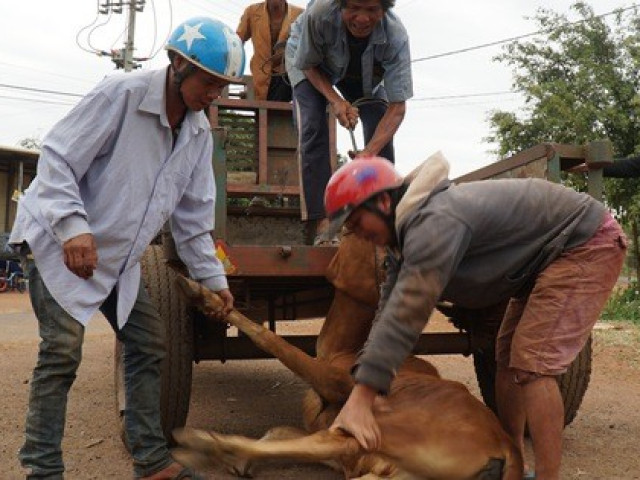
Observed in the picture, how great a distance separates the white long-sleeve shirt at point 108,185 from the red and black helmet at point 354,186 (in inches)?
32.1

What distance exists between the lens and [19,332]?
37.5 ft

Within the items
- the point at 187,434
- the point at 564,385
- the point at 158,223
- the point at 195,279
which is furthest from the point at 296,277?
the point at 564,385

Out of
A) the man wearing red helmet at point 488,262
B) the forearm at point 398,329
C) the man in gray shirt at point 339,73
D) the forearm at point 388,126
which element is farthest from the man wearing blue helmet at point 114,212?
the forearm at point 388,126

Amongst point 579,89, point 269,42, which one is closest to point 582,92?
point 579,89

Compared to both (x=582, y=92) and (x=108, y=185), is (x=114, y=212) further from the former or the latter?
(x=582, y=92)

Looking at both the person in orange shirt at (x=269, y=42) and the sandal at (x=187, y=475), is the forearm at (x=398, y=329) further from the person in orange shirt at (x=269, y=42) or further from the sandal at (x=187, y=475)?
the person in orange shirt at (x=269, y=42)

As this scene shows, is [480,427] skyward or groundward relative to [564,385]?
skyward

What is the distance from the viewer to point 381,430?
3.11 m

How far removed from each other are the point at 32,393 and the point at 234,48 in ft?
5.15

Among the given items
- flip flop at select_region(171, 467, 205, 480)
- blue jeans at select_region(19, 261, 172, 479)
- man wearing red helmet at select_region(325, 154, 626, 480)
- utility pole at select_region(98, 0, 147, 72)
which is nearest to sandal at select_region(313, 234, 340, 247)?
man wearing red helmet at select_region(325, 154, 626, 480)

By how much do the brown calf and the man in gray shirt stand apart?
0.92m

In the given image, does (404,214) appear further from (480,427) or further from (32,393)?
(32,393)

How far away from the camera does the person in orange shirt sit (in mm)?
6821

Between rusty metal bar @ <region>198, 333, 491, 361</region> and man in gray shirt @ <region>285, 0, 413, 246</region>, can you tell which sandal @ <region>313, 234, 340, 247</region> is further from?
rusty metal bar @ <region>198, 333, 491, 361</region>
